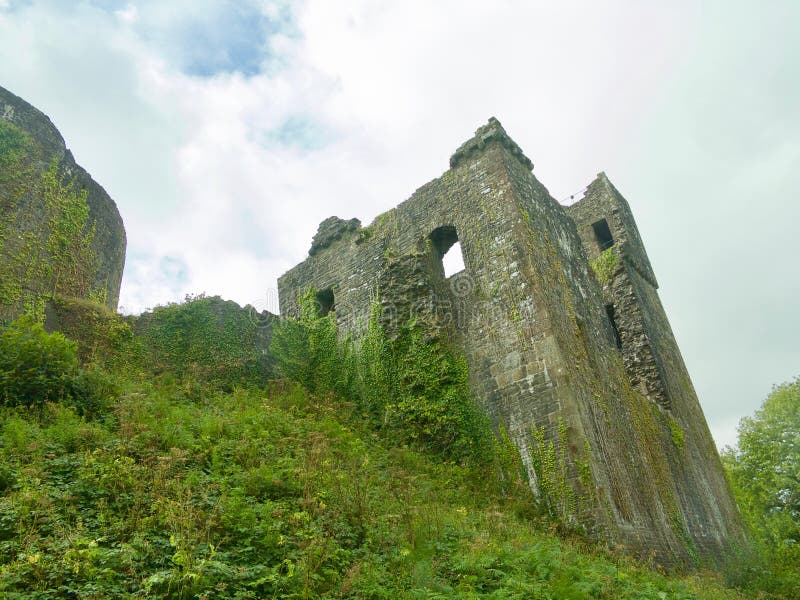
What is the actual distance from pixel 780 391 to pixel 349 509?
24.9 metres

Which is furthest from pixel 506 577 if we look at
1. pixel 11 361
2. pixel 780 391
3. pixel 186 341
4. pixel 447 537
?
pixel 780 391

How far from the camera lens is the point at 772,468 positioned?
77.6 feet

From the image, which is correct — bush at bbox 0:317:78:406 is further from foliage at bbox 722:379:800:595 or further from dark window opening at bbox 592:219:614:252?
foliage at bbox 722:379:800:595

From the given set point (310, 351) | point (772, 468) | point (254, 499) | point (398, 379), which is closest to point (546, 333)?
point (398, 379)

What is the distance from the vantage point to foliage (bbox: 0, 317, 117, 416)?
26.6ft

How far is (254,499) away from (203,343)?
24.3 ft

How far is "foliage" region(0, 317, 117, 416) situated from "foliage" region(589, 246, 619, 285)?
13.0m

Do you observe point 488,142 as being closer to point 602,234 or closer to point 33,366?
point 602,234

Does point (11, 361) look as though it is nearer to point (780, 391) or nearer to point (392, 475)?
point (392, 475)

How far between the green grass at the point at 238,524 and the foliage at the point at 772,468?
1573cm

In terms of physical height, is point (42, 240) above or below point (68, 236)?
below

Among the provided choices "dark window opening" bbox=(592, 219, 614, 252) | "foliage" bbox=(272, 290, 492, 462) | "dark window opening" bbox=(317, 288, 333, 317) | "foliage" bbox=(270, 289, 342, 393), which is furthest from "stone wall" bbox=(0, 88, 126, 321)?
"dark window opening" bbox=(592, 219, 614, 252)

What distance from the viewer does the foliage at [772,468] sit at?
21719 mm

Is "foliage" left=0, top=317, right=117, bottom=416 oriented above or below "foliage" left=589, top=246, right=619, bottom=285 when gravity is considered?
below
